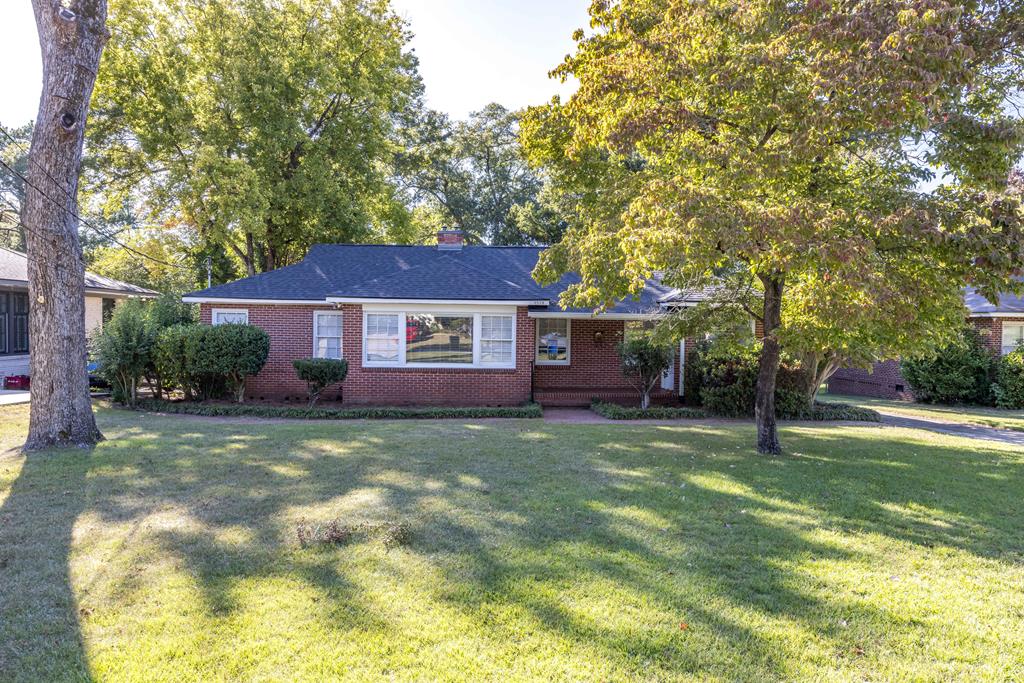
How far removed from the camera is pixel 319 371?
43.9 feet

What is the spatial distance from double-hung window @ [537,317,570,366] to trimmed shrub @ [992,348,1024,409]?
464 inches

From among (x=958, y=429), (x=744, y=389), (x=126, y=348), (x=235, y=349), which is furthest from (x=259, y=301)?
(x=958, y=429)

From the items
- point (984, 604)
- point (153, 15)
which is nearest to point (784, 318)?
point (984, 604)

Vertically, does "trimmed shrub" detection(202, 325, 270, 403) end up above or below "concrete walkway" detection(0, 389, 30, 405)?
above

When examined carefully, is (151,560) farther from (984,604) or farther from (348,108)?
(348,108)

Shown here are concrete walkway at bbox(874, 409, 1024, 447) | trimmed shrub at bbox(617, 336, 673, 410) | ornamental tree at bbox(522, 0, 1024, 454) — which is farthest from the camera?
trimmed shrub at bbox(617, 336, 673, 410)

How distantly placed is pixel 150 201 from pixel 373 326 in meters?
13.7

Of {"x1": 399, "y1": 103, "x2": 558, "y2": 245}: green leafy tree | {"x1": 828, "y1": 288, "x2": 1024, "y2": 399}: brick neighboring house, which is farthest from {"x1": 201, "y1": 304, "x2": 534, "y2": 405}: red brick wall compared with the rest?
{"x1": 399, "y1": 103, "x2": 558, "y2": 245}: green leafy tree

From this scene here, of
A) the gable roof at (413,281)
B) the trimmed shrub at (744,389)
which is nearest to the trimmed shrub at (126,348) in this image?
the gable roof at (413,281)

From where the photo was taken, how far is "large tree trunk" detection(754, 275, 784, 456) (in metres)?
8.79

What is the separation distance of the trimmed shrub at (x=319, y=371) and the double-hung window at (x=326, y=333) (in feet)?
6.75

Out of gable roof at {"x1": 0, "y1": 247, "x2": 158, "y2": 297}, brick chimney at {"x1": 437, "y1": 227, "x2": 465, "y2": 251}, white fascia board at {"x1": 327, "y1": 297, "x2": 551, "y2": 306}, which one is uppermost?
brick chimney at {"x1": 437, "y1": 227, "x2": 465, "y2": 251}

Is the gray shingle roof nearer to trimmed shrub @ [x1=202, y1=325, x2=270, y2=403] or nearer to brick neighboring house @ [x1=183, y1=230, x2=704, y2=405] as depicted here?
brick neighboring house @ [x1=183, y1=230, x2=704, y2=405]

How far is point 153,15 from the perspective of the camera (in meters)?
22.0
